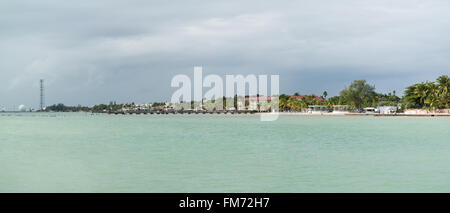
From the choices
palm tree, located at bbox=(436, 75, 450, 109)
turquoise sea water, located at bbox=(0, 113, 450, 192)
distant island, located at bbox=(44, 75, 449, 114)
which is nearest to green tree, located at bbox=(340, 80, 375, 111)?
distant island, located at bbox=(44, 75, 449, 114)

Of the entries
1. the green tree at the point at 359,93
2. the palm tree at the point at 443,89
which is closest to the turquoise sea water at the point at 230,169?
the palm tree at the point at 443,89

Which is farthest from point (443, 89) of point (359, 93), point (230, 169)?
point (230, 169)

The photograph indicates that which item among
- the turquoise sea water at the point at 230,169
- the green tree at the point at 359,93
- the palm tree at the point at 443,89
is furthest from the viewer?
the green tree at the point at 359,93

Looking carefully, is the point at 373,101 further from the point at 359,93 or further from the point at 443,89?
the point at 443,89

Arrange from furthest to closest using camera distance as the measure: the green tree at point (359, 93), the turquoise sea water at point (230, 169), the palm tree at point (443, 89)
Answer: the green tree at point (359, 93)
the palm tree at point (443, 89)
the turquoise sea water at point (230, 169)

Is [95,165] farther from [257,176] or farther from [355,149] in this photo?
[355,149]

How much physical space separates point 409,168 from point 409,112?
102 metres

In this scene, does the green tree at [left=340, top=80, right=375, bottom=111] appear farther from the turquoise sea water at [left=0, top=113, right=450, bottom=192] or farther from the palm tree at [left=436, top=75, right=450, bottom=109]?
the turquoise sea water at [left=0, top=113, right=450, bottom=192]

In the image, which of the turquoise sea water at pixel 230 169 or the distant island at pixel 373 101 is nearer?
the turquoise sea water at pixel 230 169

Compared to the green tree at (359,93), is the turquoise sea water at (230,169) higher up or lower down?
lower down

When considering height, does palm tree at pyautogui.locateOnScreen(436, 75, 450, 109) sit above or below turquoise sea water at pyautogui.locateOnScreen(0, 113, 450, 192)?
above

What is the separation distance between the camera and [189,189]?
1478cm

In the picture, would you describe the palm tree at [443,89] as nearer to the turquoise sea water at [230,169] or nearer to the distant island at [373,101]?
the distant island at [373,101]
